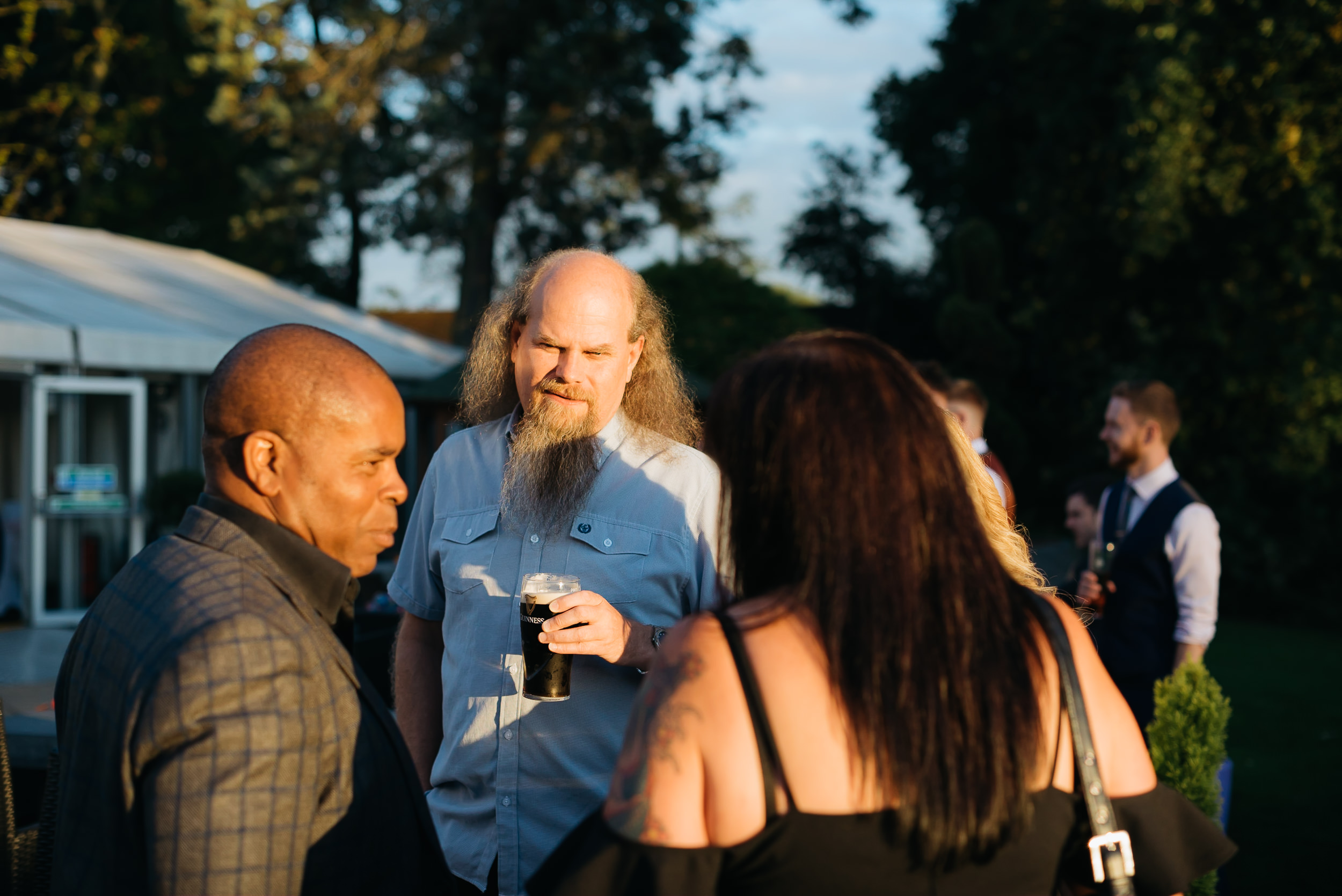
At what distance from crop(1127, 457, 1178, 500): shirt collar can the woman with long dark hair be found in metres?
3.47

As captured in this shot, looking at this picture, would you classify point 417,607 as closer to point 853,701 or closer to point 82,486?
point 853,701

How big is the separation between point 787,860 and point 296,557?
0.81 meters

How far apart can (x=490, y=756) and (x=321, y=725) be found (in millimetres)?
791

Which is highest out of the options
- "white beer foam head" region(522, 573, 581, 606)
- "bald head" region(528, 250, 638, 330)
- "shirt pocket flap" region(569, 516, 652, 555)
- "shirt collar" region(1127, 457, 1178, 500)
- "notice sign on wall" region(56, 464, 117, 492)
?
"bald head" region(528, 250, 638, 330)

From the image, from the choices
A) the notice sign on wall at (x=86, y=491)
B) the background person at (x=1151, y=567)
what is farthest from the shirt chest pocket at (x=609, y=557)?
the notice sign on wall at (x=86, y=491)

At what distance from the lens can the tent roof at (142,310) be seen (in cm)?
939

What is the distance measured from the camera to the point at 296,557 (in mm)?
1526

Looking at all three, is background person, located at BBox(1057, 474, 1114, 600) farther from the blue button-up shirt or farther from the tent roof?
the tent roof

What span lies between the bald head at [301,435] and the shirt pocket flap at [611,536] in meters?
0.71

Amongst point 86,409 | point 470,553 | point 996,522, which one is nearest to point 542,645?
point 470,553

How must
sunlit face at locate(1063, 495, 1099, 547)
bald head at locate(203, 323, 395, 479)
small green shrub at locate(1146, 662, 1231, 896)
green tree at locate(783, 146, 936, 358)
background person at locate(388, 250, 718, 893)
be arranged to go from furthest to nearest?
1. green tree at locate(783, 146, 936, 358)
2. sunlit face at locate(1063, 495, 1099, 547)
3. small green shrub at locate(1146, 662, 1231, 896)
4. background person at locate(388, 250, 718, 893)
5. bald head at locate(203, 323, 395, 479)

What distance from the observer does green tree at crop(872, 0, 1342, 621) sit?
13.5 m

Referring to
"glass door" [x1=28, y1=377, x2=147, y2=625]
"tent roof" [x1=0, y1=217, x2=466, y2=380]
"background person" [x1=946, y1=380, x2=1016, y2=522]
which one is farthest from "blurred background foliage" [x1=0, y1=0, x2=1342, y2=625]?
"background person" [x1=946, y1=380, x2=1016, y2=522]

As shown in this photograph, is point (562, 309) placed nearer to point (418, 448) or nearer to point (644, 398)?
point (644, 398)
